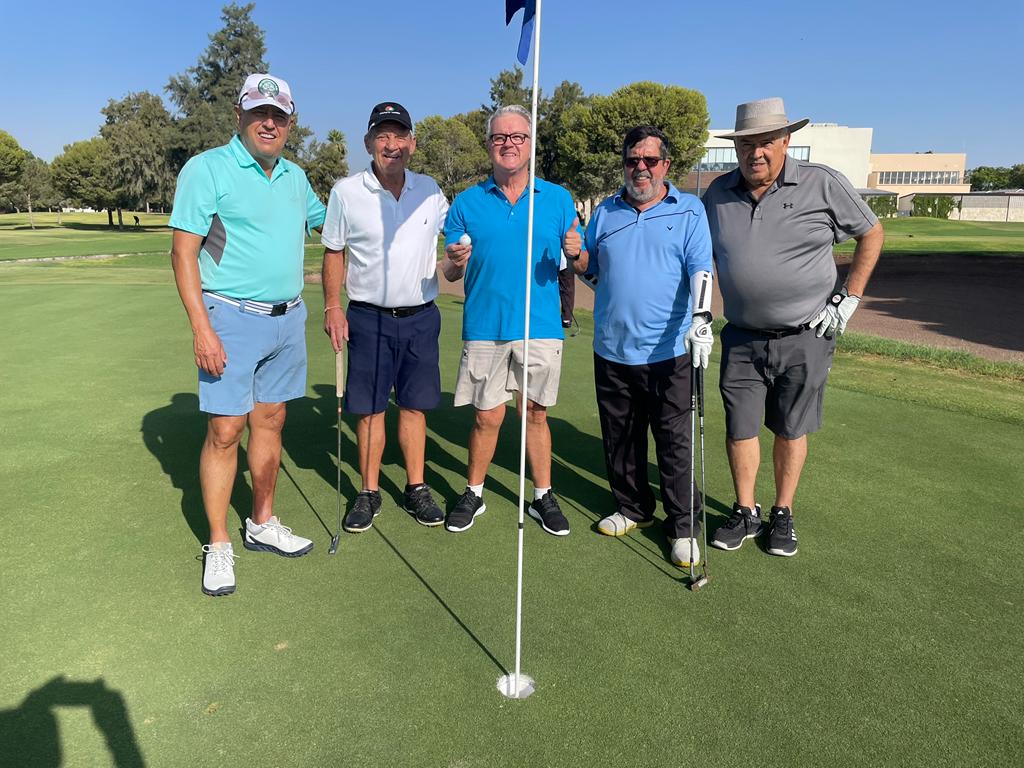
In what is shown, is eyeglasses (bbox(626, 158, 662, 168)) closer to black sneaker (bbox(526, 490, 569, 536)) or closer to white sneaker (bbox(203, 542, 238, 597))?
black sneaker (bbox(526, 490, 569, 536))

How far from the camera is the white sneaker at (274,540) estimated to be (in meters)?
3.40

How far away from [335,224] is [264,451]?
120 cm

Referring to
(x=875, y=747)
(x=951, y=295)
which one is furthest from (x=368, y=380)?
(x=951, y=295)

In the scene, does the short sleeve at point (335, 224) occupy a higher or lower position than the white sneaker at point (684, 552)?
higher

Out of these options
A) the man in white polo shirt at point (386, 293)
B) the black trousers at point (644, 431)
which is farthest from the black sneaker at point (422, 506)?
the black trousers at point (644, 431)

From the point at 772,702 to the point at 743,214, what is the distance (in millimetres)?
2188

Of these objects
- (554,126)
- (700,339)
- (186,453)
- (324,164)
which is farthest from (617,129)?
(700,339)

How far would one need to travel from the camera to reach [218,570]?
3.09 m

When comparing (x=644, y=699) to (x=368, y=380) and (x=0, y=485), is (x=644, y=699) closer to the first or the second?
(x=368, y=380)

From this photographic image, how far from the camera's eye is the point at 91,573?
313cm

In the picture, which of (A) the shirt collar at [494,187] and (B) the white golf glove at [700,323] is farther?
(A) the shirt collar at [494,187]

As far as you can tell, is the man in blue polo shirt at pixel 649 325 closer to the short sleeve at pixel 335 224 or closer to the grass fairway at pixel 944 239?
the short sleeve at pixel 335 224

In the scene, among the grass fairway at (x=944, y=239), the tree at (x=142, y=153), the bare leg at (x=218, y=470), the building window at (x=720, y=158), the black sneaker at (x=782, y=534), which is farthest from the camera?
the building window at (x=720, y=158)

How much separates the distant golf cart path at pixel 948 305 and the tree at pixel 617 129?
29303 mm
